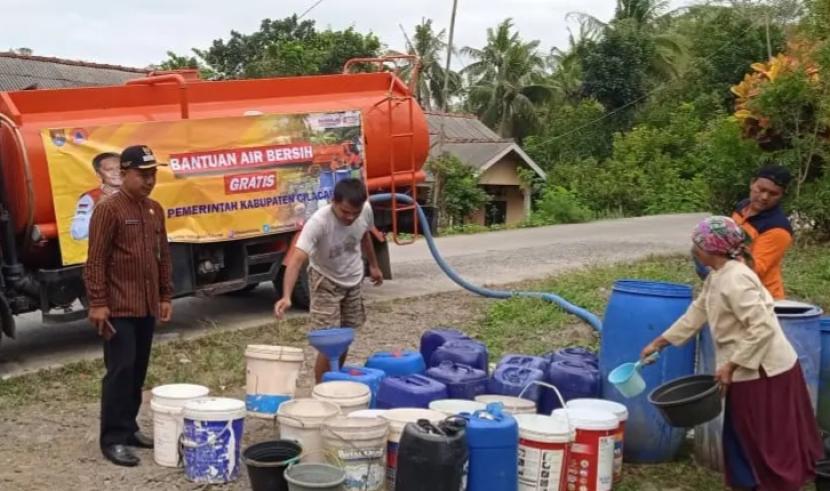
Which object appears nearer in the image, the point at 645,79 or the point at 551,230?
the point at 551,230

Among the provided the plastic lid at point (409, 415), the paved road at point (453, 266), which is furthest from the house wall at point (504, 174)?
the plastic lid at point (409, 415)

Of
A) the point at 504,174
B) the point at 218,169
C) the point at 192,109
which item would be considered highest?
the point at 192,109

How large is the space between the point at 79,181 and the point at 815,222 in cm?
1121

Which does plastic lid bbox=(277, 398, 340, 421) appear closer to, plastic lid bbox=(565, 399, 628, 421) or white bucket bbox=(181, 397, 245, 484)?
white bucket bbox=(181, 397, 245, 484)

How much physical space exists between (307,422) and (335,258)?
5.15 feet

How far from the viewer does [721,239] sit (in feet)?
14.7

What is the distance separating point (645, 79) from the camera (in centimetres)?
3372

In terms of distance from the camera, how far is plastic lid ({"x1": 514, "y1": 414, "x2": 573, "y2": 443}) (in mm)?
4691

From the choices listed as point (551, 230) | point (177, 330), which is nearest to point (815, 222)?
point (551, 230)

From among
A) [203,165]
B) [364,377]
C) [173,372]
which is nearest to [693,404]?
[364,377]

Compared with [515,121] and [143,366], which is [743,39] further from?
[143,366]

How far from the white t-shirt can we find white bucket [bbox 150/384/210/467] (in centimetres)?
120

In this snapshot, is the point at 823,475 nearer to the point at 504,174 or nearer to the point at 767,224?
the point at 767,224

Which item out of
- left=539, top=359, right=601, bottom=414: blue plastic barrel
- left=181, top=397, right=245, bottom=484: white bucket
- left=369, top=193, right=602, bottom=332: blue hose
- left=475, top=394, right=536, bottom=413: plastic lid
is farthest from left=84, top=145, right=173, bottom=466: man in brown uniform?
left=369, top=193, right=602, bottom=332: blue hose
